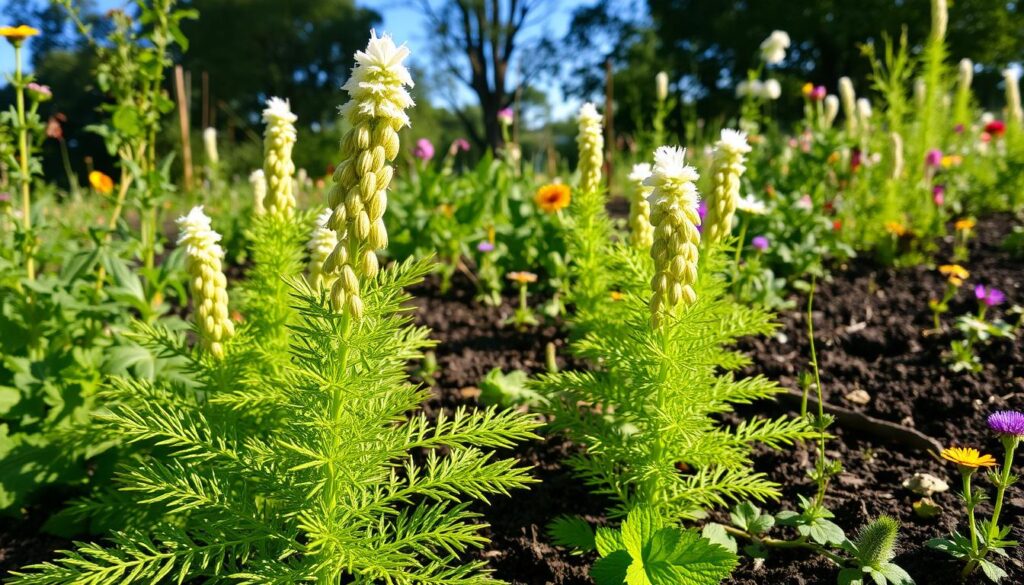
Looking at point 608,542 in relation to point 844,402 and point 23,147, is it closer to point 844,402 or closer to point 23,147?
point 844,402

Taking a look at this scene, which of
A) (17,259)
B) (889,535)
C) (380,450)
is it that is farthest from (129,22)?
(889,535)

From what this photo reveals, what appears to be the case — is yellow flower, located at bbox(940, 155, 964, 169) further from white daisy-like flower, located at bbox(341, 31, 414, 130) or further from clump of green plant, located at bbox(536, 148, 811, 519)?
white daisy-like flower, located at bbox(341, 31, 414, 130)

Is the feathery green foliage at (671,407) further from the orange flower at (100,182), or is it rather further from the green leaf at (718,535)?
the orange flower at (100,182)

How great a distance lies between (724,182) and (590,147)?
67cm

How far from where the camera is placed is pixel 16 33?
2.41m

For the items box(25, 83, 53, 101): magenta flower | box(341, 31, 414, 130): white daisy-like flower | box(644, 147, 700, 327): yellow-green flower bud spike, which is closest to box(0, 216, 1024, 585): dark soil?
box(644, 147, 700, 327): yellow-green flower bud spike

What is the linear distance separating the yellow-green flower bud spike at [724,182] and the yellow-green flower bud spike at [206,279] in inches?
53.6

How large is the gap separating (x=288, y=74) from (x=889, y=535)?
36.8 meters

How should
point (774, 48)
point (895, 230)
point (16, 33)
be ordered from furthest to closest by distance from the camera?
point (774, 48), point (895, 230), point (16, 33)

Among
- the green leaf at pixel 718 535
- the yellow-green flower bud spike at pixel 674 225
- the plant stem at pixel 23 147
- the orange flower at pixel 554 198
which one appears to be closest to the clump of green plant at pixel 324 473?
the yellow-green flower bud spike at pixel 674 225

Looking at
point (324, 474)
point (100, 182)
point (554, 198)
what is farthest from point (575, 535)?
point (100, 182)

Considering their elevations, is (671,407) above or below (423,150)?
below

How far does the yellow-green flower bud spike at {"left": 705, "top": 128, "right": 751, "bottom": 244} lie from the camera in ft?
6.15

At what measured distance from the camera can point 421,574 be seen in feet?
4.62
